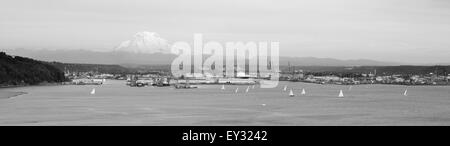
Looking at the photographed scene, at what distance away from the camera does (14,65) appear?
86625mm

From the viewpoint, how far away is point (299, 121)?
24656 millimetres
